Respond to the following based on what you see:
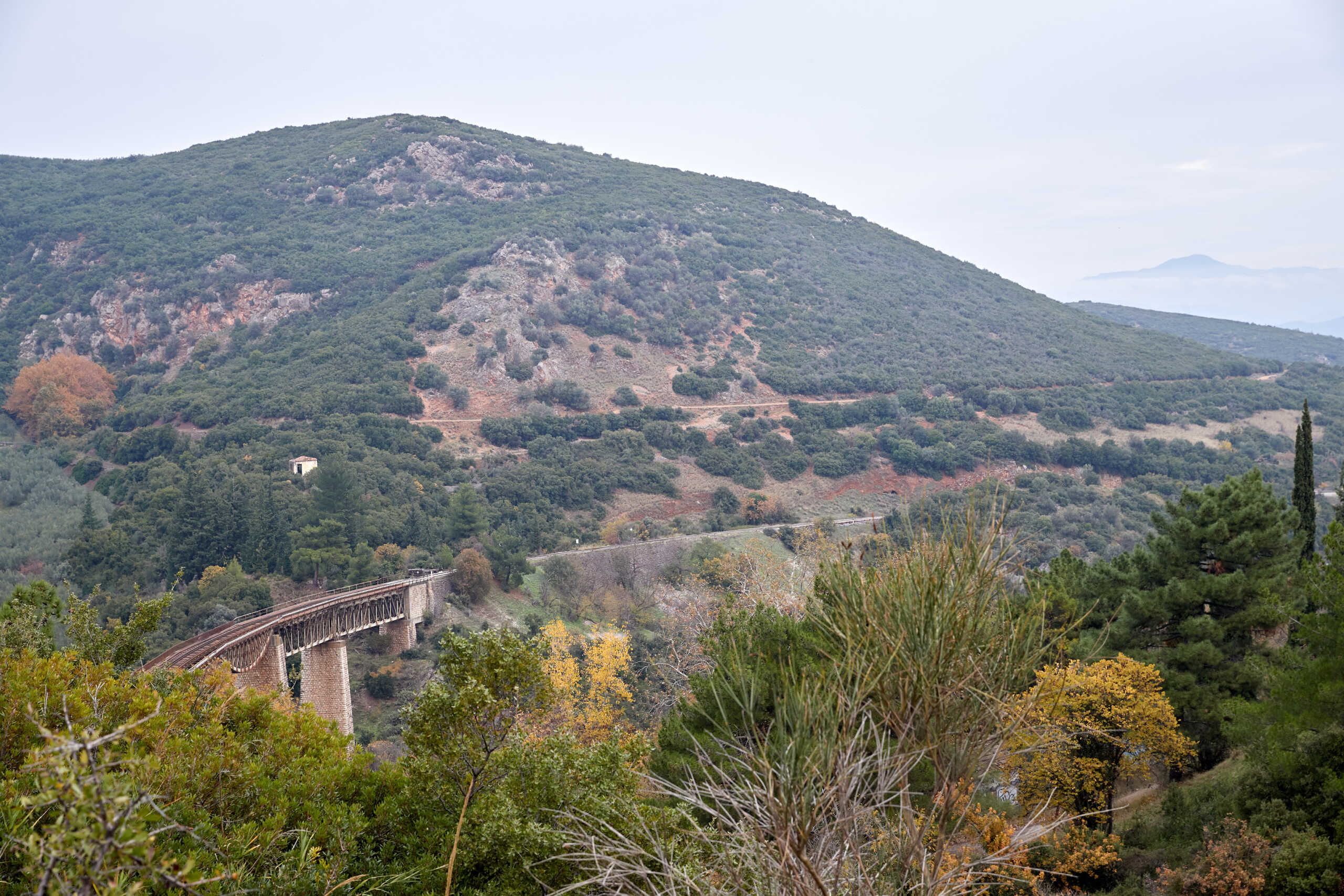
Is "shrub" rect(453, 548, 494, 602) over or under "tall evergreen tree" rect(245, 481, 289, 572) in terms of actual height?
under

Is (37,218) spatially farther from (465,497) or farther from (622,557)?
(622,557)

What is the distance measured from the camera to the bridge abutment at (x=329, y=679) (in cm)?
2175

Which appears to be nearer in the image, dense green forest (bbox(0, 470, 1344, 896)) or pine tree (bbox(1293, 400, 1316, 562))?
dense green forest (bbox(0, 470, 1344, 896))

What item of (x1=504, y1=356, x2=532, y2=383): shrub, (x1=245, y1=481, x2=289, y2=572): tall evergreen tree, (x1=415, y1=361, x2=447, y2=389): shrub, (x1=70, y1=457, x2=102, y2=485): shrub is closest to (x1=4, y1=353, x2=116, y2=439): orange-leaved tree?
(x1=70, y1=457, x2=102, y2=485): shrub

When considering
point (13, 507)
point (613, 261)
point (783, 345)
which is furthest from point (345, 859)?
point (613, 261)

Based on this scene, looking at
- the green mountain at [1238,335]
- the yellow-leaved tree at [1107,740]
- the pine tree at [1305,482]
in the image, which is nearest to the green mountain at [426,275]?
the green mountain at [1238,335]

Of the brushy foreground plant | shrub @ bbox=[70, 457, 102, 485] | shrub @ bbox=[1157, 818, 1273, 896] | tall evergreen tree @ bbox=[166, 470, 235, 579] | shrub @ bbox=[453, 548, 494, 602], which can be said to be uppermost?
the brushy foreground plant

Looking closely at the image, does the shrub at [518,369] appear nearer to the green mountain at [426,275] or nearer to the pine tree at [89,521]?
the green mountain at [426,275]

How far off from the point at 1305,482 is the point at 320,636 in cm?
2641

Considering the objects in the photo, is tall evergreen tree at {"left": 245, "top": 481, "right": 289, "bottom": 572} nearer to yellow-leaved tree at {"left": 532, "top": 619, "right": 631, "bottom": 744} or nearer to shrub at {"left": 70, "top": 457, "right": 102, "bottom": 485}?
yellow-leaved tree at {"left": 532, "top": 619, "right": 631, "bottom": 744}

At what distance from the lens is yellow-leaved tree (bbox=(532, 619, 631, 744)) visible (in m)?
19.4

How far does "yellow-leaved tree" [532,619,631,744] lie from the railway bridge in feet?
17.8

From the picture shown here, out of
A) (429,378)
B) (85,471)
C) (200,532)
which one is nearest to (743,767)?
(200,532)

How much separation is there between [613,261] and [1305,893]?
2399 inches
